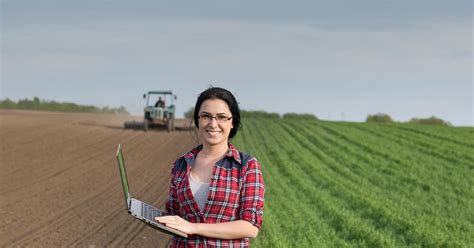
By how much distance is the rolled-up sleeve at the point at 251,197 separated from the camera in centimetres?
284

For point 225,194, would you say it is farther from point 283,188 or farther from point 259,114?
point 259,114

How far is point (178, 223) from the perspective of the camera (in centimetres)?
275

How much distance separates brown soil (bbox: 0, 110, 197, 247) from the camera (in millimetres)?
9508

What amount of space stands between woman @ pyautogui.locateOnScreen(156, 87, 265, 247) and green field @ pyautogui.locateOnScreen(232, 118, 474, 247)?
5.16 m

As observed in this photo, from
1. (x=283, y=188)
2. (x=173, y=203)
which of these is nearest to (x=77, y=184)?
(x=283, y=188)

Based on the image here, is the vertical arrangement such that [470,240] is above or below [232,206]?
below

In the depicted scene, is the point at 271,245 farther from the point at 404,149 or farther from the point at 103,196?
the point at 404,149

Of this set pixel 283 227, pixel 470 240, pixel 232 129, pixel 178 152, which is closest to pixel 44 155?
pixel 178 152

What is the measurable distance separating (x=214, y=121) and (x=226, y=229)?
0.52 meters

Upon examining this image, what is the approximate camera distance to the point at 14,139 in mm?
23547

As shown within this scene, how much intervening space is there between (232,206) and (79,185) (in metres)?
12.1

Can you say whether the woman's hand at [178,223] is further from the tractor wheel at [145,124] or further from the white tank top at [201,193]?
the tractor wheel at [145,124]

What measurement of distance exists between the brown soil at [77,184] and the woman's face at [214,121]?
1480 mm

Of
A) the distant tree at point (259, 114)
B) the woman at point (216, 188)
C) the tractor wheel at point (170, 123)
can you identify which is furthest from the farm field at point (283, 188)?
the distant tree at point (259, 114)
